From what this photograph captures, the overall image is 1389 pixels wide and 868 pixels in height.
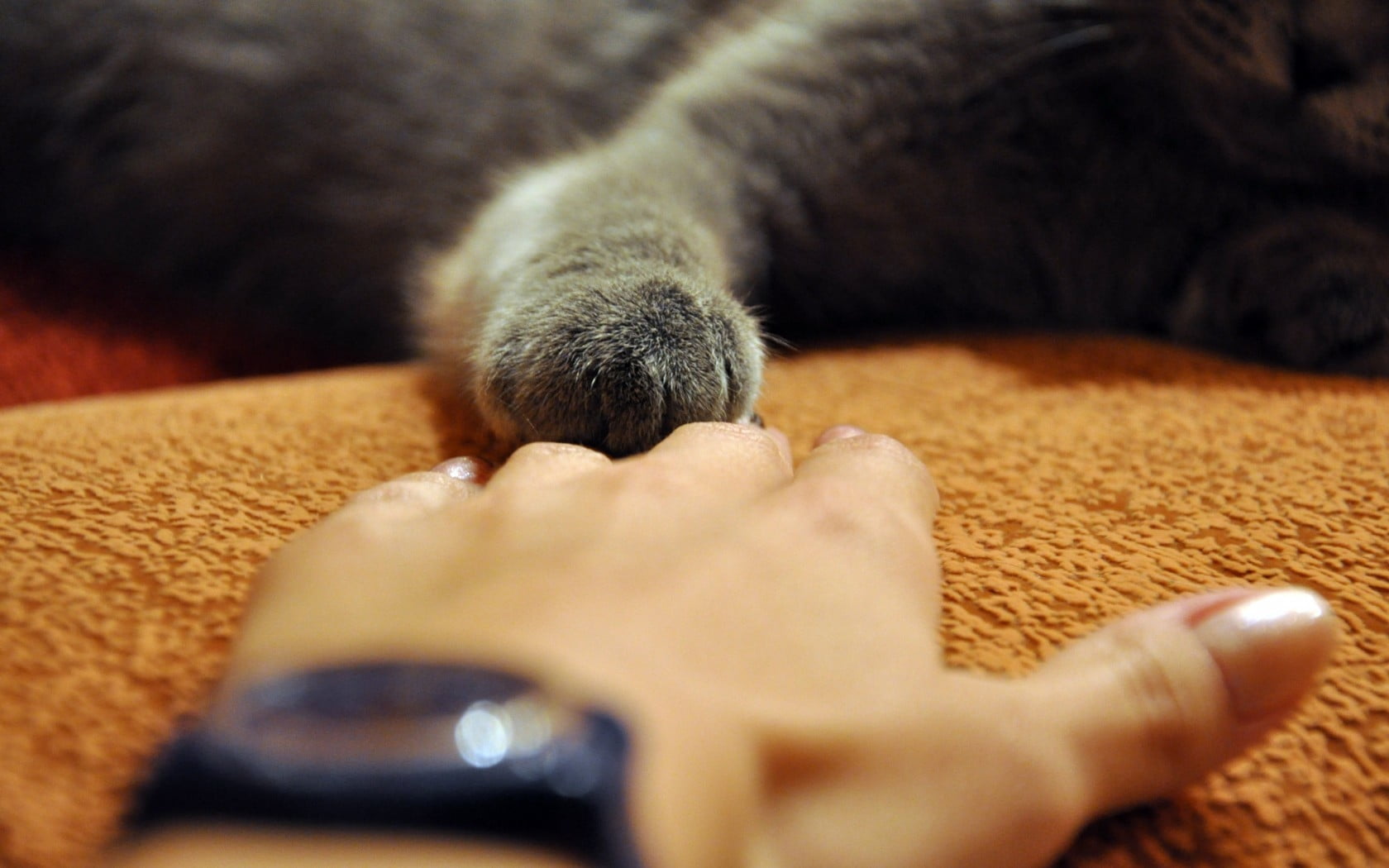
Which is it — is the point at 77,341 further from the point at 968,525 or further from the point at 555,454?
the point at 968,525

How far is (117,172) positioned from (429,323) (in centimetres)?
66

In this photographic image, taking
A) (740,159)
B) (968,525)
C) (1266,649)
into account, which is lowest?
(1266,649)

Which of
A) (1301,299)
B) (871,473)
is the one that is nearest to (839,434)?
(871,473)

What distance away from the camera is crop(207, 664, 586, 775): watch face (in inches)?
12.1

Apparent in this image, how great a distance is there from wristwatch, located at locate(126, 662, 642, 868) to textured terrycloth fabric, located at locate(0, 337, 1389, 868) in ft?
0.44

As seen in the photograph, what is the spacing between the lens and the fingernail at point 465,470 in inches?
26.3

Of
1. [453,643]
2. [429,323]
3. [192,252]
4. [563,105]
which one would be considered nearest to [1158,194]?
[563,105]

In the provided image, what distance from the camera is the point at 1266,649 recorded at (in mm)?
467

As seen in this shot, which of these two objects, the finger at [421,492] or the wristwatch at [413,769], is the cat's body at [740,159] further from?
the wristwatch at [413,769]

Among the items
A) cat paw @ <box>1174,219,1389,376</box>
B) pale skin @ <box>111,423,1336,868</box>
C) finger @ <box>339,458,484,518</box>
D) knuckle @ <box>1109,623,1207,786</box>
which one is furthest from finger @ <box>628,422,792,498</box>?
cat paw @ <box>1174,219,1389,376</box>

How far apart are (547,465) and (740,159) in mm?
679

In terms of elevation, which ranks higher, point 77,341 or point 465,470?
point 77,341

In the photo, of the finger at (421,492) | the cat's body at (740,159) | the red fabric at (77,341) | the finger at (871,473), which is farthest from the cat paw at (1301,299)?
the red fabric at (77,341)

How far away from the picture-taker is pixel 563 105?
1.36 metres
